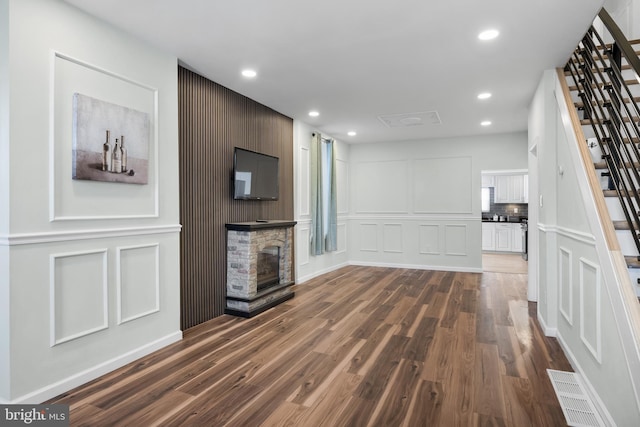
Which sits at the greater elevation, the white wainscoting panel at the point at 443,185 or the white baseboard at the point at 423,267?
the white wainscoting panel at the point at 443,185

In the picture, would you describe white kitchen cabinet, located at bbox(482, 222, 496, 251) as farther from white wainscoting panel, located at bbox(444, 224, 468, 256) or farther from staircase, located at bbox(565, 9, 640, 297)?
staircase, located at bbox(565, 9, 640, 297)

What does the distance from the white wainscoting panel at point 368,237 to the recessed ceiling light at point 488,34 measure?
4.95 meters

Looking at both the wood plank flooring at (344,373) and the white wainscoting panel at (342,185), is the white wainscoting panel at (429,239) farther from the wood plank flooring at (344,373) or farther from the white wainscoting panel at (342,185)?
the wood plank flooring at (344,373)

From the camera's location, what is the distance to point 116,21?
8.60 ft

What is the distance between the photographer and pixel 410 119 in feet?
17.9

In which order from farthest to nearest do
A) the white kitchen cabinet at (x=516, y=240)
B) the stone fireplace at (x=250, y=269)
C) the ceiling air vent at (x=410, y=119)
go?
the white kitchen cabinet at (x=516, y=240) < the ceiling air vent at (x=410, y=119) < the stone fireplace at (x=250, y=269)

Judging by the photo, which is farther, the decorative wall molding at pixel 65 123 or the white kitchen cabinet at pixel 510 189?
the white kitchen cabinet at pixel 510 189

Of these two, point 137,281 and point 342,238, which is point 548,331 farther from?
point 342,238

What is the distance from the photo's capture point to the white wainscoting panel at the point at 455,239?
22.2ft

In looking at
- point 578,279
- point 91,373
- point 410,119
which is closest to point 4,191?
point 91,373

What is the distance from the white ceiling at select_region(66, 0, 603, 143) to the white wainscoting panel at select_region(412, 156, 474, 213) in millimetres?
2220

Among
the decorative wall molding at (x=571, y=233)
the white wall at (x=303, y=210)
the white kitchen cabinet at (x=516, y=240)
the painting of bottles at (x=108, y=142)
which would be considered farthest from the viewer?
the white kitchen cabinet at (x=516, y=240)

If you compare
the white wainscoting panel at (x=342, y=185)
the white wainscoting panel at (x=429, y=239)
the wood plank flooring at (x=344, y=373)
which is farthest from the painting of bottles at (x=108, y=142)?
the white wainscoting panel at (x=429, y=239)

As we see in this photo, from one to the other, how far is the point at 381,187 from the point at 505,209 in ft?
14.7
